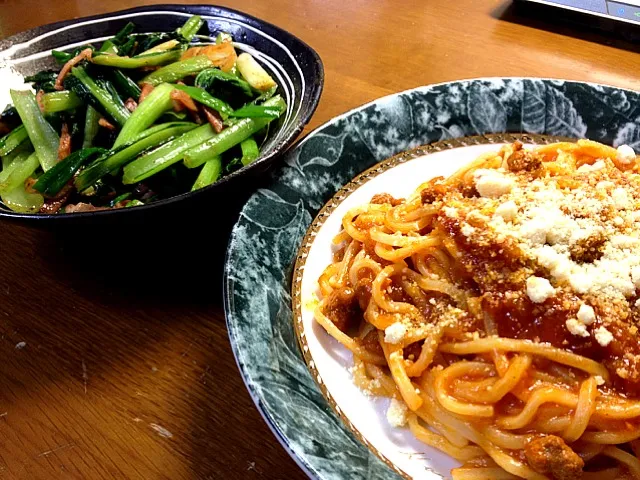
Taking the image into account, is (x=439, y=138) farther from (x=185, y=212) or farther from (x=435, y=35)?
(x=435, y=35)

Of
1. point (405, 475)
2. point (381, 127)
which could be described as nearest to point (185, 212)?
point (381, 127)

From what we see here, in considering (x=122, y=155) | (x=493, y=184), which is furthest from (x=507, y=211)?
(x=122, y=155)

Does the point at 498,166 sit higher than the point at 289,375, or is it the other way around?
the point at 498,166

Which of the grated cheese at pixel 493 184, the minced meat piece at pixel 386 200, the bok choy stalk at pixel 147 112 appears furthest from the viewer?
the bok choy stalk at pixel 147 112

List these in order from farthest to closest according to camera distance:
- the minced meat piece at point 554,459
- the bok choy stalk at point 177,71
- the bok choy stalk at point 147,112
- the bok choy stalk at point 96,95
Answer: the bok choy stalk at point 177,71
the bok choy stalk at point 96,95
the bok choy stalk at point 147,112
the minced meat piece at point 554,459

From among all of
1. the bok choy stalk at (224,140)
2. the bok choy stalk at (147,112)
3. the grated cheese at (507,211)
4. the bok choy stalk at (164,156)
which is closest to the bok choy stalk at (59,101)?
the bok choy stalk at (147,112)

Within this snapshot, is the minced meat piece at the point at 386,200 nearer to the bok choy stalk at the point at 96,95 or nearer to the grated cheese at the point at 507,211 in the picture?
the grated cheese at the point at 507,211
